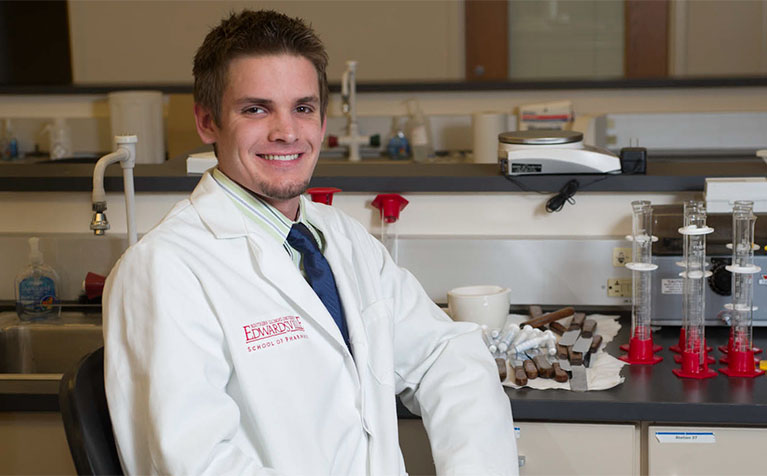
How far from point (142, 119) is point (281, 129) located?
118 inches

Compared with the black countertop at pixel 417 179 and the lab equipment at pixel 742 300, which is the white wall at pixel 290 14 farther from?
the lab equipment at pixel 742 300

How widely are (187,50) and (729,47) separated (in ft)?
9.95

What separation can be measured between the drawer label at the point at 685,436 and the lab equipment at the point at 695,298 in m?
0.13

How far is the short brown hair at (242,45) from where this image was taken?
4.35 ft

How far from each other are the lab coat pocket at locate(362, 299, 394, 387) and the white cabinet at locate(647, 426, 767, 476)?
0.46 metres

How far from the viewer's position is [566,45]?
17.6ft

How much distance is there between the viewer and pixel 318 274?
1.45m

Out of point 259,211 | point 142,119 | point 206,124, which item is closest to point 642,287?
point 259,211

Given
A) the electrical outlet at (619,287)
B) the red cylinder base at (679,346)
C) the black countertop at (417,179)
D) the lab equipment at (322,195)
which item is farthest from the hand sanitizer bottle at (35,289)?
the red cylinder base at (679,346)

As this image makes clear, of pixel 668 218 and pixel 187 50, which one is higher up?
pixel 187 50

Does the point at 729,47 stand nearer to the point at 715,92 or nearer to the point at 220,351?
the point at 715,92

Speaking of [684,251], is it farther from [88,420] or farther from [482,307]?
[88,420]

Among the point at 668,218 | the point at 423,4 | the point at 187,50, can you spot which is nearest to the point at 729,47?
the point at 423,4

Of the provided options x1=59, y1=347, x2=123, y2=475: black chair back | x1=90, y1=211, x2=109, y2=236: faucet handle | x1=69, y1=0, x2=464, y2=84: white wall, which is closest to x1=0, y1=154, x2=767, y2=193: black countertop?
x1=90, y1=211, x2=109, y2=236: faucet handle
